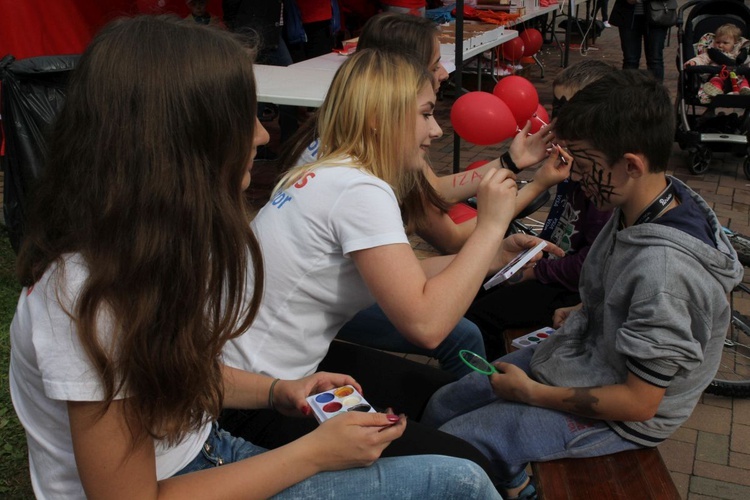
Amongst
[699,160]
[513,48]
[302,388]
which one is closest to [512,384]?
[302,388]

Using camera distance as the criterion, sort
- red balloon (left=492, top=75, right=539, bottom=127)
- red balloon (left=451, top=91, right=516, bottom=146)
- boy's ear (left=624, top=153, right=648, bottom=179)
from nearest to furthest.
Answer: boy's ear (left=624, top=153, right=648, bottom=179) < red balloon (left=451, top=91, right=516, bottom=146) < red balloon (left=492, top=75, right=539, bottom=127)

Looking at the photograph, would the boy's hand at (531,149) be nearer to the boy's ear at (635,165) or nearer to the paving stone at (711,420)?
the boy's ear at (635,165)

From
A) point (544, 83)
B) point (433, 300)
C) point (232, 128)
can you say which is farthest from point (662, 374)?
point (544, 83)

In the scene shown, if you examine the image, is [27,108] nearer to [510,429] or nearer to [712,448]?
[510,429]

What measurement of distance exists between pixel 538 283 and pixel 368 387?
903 mm

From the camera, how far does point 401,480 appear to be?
1418mm

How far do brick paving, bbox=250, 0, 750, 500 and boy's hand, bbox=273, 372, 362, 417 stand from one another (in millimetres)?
1503

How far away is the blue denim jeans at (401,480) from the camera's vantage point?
1387 mm

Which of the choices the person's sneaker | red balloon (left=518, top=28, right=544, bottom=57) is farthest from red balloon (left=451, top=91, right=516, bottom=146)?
red balloon (left=518, top=28, right=544, bottom=57)

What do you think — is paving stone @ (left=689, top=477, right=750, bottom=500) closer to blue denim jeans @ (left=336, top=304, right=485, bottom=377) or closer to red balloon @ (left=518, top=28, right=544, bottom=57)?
blue denim jeans @ (left=336, top=304, right=485, bottom=377)

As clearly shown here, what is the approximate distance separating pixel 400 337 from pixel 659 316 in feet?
3.38

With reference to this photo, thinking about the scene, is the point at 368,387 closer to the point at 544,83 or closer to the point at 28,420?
the point at 28,420

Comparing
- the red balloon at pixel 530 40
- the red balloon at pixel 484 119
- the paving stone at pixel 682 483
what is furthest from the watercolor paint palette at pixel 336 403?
the red balloon at pixel 530 40

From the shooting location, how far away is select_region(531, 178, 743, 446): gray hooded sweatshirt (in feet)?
5.08
